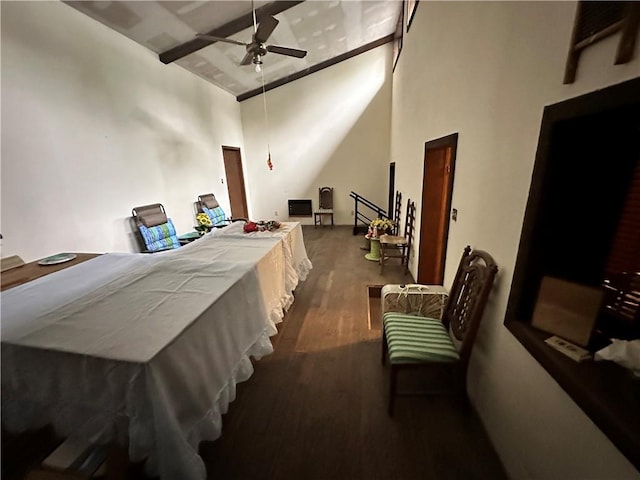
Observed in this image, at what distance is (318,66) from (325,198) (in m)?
3.08

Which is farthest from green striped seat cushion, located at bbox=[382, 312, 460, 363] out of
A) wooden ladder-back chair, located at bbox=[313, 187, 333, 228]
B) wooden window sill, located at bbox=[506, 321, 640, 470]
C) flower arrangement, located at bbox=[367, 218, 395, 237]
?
wooden ladder-back chair, located at bbox=[313, 187, 333, 228]

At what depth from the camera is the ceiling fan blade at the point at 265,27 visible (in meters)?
2.43

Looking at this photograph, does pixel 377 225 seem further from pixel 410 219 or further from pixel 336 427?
pixel 336 427

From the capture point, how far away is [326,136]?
6699mm

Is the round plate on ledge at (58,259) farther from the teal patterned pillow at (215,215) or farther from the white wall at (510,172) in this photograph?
the white wall at (510,172)

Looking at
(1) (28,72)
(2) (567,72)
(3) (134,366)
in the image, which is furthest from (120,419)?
(1) (28,72)

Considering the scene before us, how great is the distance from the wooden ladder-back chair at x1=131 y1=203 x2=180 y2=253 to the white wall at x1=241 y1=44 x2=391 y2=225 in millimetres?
3545

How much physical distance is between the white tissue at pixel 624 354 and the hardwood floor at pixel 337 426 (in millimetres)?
877

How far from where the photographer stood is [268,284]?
2250 mm

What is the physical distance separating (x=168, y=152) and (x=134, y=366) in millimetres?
4192

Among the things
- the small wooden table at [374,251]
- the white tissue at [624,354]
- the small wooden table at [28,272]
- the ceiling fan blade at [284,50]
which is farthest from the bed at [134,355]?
the small wooden table at [374,251]

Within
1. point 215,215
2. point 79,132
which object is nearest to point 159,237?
point 79,132

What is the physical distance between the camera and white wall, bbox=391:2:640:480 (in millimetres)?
904

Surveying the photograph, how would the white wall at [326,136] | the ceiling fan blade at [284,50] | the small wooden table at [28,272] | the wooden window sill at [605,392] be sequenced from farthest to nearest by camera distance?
the white wall at [326,136], the ceiling fan blade at [284,50], the small wooden table at [28,272], the wooden window sill at [605,392]
